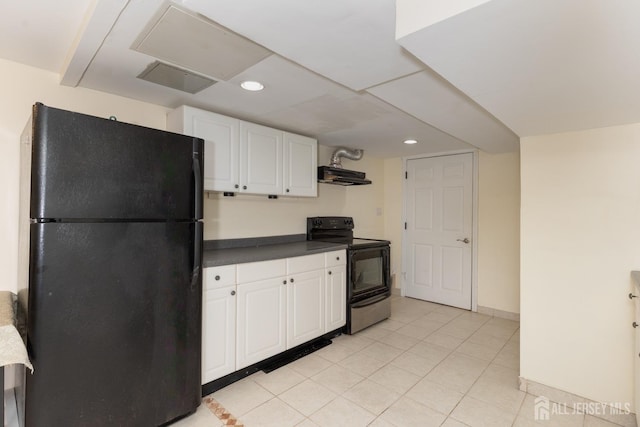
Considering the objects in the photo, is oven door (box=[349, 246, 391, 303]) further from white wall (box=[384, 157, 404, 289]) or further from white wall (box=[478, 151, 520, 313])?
white wall (box=[478, 151, 520, 313])

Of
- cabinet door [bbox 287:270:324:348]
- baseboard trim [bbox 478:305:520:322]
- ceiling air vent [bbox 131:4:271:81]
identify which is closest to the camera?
ceiling air vent [bbox 131:4:271:81]

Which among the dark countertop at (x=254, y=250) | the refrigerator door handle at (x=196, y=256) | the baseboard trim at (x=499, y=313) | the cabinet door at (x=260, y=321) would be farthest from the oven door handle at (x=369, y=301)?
the refrigerator door handle at (x=196, y=256)

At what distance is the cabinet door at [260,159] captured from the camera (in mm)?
2775

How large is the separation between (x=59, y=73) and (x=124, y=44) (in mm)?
826

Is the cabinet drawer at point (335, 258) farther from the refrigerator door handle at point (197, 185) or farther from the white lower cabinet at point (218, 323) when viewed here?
the refrigerator door handle at point (197, 185)

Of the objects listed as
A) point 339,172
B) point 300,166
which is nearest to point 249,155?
point 300,166

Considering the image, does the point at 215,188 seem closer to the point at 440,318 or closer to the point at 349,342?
the point at 349,342

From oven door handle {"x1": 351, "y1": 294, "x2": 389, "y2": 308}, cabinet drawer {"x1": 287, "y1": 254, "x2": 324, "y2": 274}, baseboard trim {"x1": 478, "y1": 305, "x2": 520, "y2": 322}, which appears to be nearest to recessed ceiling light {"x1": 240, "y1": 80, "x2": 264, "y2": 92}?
cabinet drawer {"x1": 287, "y1": 254, "x2": 324, "y2": 274}

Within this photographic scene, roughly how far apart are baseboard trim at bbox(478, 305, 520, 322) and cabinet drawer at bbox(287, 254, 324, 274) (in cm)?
241

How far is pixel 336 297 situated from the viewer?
10.4 feet

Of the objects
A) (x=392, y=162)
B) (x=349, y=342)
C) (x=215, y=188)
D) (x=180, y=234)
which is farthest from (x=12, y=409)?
(x=392, y=162)

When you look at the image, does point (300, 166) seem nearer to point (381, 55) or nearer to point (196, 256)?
point (196, 256)

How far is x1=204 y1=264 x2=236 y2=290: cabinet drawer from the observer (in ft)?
7.07

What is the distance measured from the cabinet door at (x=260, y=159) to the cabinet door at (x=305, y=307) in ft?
2.85
